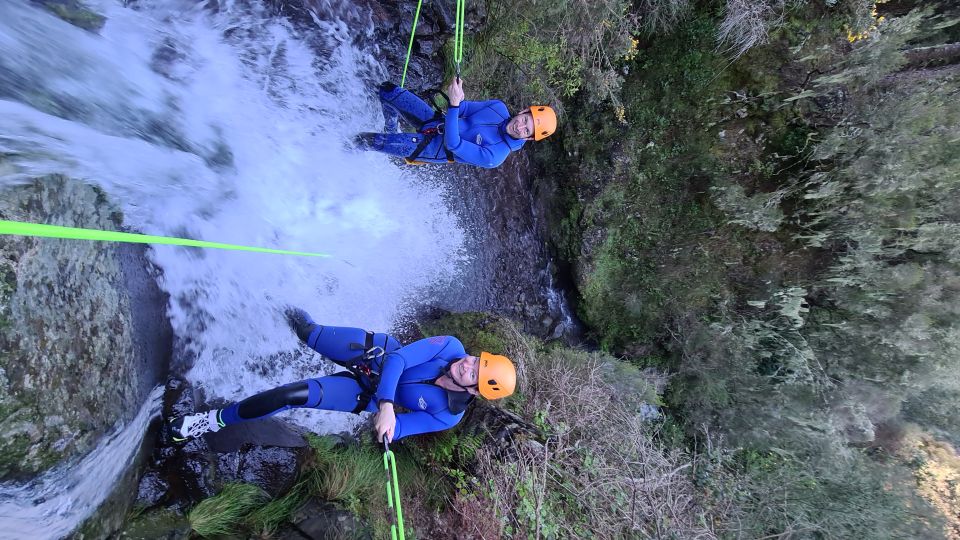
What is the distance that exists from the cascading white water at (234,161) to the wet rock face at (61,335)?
A: 0.23m

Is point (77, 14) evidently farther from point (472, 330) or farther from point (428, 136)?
point (472, 330)

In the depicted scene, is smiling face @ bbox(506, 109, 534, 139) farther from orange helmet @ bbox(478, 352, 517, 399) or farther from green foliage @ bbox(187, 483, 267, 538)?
green foliage @ bbox(187, 483, 267, 538)

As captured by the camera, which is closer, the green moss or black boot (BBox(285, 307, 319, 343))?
the green moss

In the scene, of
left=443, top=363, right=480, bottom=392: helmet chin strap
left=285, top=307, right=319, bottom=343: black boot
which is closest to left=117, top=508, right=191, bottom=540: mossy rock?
left=285, top=307, right=319, bottom=343: black boot

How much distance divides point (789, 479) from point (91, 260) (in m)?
8.69

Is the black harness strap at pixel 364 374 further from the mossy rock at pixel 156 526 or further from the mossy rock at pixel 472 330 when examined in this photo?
the mossy rock at pixel 472 330

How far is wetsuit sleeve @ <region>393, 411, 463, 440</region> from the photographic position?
4168mm

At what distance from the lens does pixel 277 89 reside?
5.14 m

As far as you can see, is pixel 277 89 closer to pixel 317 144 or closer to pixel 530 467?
pixel 317 144

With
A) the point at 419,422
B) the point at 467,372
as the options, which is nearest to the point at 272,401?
the point at 419,422

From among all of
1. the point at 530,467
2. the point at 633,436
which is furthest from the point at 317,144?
the point at 633,436

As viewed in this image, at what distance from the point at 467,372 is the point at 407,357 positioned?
60 centimetres

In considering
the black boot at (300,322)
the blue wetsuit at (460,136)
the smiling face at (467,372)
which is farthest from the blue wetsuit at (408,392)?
the blue wetsuit at (460,136)

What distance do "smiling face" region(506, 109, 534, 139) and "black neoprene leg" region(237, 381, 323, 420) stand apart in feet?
10.9
